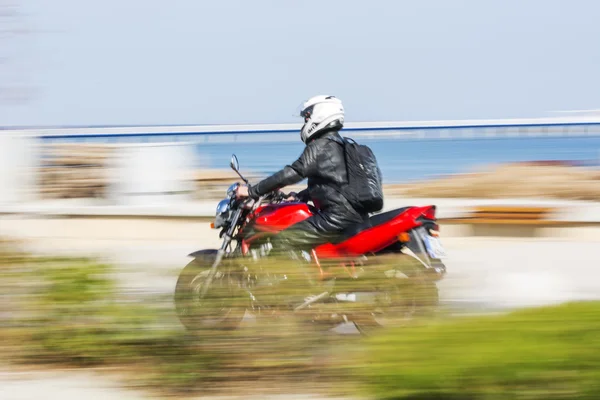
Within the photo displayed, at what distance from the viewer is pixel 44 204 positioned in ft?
41.9

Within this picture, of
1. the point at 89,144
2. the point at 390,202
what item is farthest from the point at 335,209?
the point at 89,144

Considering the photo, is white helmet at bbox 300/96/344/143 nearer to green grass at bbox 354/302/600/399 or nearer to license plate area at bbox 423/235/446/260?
license plate area at bbox 423/235/446/260

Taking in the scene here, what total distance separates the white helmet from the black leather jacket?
4.8 inches

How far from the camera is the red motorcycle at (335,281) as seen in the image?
5164 millimetres

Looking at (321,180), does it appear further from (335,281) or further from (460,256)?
(460,256)

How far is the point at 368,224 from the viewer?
21.3ft

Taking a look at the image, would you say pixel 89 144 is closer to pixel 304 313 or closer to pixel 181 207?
pixel 181 207

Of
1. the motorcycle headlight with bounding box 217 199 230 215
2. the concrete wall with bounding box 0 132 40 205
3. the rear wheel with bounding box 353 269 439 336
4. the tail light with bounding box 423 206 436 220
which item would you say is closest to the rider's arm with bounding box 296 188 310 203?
the motorcycle headlight with bounding box 217 199 230 215

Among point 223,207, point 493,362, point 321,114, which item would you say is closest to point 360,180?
point 321,114

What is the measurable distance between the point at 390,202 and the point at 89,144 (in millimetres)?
3894

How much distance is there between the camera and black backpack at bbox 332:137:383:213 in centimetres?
668

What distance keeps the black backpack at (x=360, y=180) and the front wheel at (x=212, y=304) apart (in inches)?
53.7

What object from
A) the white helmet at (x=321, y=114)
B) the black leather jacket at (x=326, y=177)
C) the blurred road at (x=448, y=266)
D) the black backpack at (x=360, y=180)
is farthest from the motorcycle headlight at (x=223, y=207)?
the black backpack at (x=360, y=180)

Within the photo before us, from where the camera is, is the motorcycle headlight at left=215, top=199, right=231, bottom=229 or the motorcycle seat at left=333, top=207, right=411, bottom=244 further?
the motorcycle headlight at left=215, top=199, right=231, bottom=229
